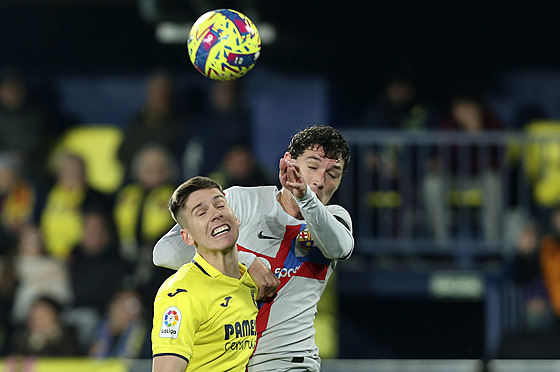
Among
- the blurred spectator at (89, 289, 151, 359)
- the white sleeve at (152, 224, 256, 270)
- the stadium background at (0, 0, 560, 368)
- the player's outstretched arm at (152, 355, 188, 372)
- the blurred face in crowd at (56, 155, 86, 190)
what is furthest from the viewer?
the stadium background at (0, 0, 560, 368)

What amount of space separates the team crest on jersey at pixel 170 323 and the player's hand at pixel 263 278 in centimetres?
55

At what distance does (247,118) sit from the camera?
980 centimetres

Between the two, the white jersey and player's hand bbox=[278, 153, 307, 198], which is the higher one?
player's hand bbox=[278, 153, 307, 198]

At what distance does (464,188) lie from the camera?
903 centimetres

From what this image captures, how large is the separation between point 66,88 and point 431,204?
16.0 ft

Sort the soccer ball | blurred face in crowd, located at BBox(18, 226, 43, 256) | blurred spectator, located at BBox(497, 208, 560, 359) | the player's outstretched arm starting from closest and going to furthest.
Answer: the player's outstretched arm < the soccer ball < blurred spectator, located at BBox(497, 208, 560, 359) < blurred face in crowd, located at BBox(18, 226, 43, 256)

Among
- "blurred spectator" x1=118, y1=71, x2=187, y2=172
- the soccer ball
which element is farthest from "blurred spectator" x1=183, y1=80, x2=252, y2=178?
the soccer ball

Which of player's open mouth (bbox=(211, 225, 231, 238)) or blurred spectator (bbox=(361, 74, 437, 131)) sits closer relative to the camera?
player's open mouth (bbox=(211, 225, 231, 238))

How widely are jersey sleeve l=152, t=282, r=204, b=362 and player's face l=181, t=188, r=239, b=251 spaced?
26 centimetres

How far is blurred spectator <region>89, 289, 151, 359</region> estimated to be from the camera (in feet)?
29.2

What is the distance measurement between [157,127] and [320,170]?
6.29 metres

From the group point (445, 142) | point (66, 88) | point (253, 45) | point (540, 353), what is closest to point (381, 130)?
point (445, 142)

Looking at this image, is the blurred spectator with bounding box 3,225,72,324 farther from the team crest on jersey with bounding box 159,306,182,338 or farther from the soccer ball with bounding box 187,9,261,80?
the team crest on jersey with bounding box 159,306,182,338

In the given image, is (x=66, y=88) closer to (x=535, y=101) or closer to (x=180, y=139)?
(x=180, y=139)
